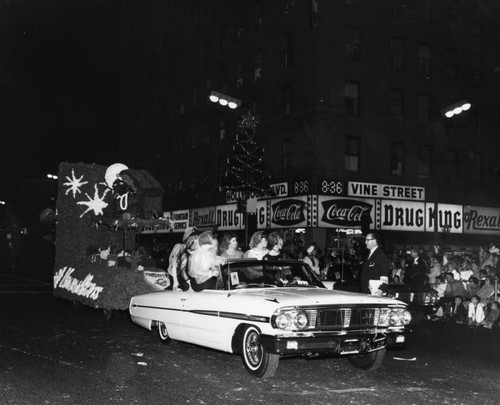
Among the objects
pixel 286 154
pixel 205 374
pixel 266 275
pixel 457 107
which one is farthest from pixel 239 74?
pixel 205 374

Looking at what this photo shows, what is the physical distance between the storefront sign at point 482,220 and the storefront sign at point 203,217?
559 inches

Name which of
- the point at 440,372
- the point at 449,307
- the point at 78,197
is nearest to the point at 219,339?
the point at 440,372

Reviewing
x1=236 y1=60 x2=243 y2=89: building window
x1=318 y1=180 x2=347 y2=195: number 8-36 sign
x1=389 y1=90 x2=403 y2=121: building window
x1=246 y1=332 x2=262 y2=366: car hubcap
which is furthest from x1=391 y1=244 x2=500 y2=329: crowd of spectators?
x1=236 y1=60 x2=243 y2=89: building window

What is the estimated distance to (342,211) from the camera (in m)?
28.5

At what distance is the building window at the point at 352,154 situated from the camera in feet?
96.7

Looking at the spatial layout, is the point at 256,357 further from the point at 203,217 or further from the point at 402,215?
the point at 203,217

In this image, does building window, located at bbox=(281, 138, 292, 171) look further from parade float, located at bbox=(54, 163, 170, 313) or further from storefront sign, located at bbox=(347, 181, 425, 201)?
parade float, located at bbox=(54, 163, 170, 313)

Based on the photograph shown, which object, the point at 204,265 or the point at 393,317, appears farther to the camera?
the point at 204,265

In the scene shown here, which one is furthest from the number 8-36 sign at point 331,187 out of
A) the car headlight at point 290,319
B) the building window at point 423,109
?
the car headlight at point 290,319

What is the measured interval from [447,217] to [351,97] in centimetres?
825

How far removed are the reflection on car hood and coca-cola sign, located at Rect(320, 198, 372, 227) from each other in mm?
20012

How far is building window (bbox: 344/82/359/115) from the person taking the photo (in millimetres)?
29602

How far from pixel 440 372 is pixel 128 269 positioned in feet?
22.7

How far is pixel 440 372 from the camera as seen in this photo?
7.83 m
